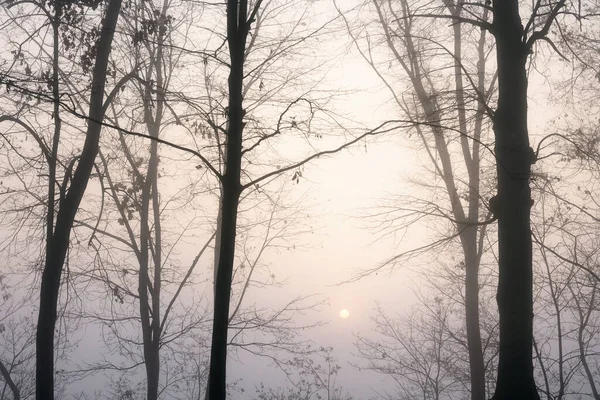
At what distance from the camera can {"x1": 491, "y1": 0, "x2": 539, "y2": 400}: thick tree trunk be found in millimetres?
5805

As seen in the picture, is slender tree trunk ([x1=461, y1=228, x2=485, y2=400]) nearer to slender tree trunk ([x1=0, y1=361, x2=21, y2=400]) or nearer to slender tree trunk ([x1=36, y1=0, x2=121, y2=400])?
slender tree trunk ([x1=36, y1=0, x2=121, y2=400])

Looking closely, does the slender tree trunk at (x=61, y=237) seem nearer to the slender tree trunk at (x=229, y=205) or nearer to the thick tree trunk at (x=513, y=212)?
the slender tree trunk at (x=229, y=205)

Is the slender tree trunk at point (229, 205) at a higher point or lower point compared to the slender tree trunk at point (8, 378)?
higher

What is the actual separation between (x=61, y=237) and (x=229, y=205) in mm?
4589

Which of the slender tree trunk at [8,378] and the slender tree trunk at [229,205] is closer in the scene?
the slender tree trunk at [229,205]

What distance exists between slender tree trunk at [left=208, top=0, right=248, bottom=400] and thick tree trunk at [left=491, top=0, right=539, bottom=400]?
9.02 ft

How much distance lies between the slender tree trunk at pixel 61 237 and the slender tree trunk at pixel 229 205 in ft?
11.1

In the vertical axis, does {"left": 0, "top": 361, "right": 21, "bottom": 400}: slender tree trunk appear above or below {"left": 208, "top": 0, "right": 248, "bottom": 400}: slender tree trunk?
below

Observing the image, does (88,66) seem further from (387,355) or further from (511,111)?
(387,355)

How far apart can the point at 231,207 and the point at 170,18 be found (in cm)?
490

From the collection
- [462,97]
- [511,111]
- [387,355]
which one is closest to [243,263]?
[387,355]

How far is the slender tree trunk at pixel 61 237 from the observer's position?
871 cm

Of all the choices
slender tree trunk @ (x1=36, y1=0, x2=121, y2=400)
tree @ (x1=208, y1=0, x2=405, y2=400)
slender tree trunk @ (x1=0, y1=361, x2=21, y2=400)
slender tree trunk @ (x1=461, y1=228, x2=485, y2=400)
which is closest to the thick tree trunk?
tree @ (x1=208, y1=0, x2=405, y2=400)

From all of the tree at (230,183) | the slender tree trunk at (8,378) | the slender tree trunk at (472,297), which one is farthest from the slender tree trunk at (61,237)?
the slender tree trunk at (8,378)
